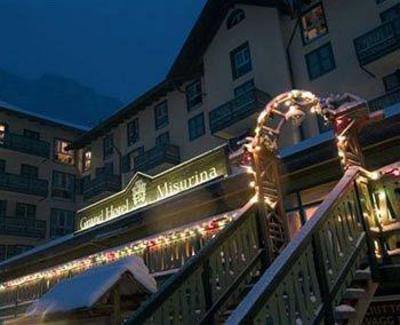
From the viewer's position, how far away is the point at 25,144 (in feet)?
127

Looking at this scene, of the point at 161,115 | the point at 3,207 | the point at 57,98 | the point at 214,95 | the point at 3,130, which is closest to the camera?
the point at 214,95

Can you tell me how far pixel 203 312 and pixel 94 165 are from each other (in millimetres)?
32275

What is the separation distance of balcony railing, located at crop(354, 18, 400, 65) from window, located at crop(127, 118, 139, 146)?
1851 centimetres

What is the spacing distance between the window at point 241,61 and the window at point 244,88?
0.76 metres

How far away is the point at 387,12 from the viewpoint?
2091 centimetres

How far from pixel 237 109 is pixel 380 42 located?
7.91 meters

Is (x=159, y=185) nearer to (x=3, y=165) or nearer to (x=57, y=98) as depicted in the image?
(x=3, y=165)

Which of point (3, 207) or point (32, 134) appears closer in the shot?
point (3, 207)

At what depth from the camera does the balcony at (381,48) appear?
19.9m

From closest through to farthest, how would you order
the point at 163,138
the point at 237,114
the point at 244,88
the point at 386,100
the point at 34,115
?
the point at 386,100, the point at 237,114, the point at 244,88, the point at 163,138, the point at 34,115

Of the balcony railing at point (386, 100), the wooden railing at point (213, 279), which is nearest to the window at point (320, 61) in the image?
the balcony railing at point (386, 100)

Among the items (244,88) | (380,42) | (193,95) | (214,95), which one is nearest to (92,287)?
(380,42)

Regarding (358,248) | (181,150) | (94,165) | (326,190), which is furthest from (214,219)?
(94,165)

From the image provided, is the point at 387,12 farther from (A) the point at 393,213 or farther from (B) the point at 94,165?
(B) the point at 94,165
